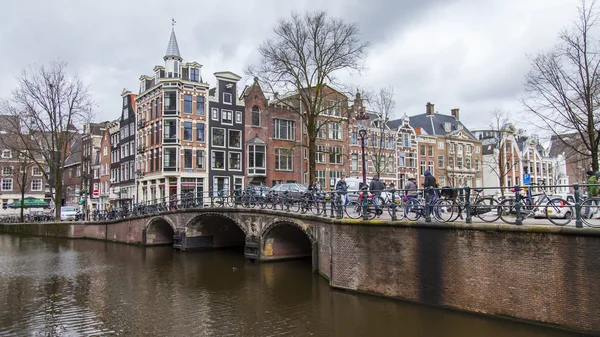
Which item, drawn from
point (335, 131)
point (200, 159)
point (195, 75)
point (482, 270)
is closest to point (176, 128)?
point (200, 159)

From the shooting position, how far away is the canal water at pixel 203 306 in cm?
1228

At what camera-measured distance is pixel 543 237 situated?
11.3 metres

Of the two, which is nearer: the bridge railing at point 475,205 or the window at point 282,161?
the bridge railing at point 475,205

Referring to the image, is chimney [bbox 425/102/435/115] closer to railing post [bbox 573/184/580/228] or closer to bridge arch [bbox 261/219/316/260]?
bridge arch [bbox 261/219/316/260]

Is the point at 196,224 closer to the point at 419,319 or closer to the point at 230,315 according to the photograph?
the point at 230,315

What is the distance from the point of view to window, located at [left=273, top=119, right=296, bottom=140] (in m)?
46.7

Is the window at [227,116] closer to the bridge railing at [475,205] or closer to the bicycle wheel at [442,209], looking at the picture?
the bridge railing at [475,205]

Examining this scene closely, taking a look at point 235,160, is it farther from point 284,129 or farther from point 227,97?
point 284,129

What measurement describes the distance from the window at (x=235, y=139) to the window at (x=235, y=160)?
724 millimetres

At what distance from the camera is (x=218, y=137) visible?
43.6 metres

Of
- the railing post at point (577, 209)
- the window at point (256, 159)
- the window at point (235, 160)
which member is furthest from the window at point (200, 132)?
the railing post at point (577, 209)

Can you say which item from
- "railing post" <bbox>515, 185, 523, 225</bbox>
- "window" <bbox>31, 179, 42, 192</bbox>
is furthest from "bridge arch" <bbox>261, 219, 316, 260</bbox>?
"window" <bbox>31, 179, 42, 192</bbox>

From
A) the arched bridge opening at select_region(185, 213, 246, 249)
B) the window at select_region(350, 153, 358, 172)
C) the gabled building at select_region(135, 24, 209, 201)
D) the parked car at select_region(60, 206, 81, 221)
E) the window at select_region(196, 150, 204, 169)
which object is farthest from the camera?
the window at select_region(350, 153, 358, 172)

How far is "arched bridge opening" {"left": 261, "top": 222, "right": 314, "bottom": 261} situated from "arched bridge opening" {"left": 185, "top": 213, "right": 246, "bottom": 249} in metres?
6.51
